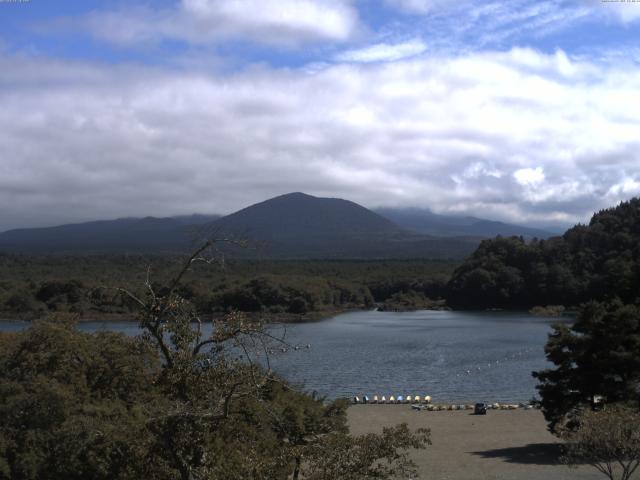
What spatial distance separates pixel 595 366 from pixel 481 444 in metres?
4.05

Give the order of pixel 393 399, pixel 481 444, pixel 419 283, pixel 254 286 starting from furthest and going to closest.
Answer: pixel 419 283, pixel 254 286, pixel 393 399, pixel 481 444

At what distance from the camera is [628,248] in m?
68.5

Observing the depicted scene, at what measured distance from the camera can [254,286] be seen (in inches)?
2544

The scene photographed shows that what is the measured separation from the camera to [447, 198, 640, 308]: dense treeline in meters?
67.9

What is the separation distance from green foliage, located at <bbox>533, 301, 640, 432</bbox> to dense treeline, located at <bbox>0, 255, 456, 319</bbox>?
3058 centimetres

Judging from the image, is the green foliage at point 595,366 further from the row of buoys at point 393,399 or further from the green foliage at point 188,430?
the row of buoys at point 393,399

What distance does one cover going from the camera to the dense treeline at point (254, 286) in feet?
192

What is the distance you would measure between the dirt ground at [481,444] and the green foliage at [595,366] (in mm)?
1246

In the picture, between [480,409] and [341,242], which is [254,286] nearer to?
[480,409]

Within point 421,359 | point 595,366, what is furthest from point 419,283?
point 595,366

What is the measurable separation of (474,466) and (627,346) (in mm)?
4489

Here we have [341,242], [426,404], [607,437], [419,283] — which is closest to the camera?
[607,437]

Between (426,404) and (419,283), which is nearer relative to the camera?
(426,404)

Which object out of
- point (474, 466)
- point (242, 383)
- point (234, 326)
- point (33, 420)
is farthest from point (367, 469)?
point (474, 466)
